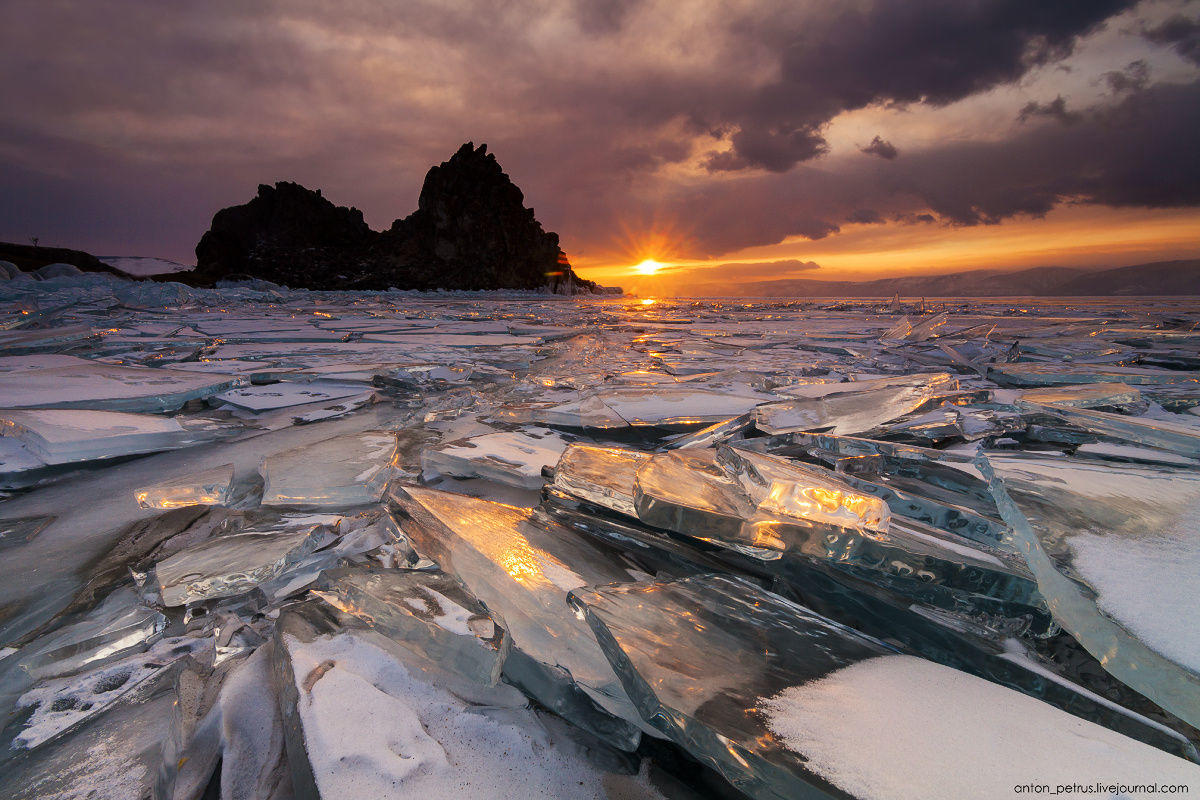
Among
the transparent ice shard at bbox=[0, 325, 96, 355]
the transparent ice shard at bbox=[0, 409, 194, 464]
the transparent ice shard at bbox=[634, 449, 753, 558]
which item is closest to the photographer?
the transparent ice shard at bbox=[634, 449, 753, 558]

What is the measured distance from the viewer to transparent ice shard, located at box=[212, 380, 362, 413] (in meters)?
2.12

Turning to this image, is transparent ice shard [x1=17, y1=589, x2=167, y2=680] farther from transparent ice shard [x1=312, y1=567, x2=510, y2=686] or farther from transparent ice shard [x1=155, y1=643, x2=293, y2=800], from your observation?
transparent ice shard [x1=312, y1=567, x2=510, y2=686]

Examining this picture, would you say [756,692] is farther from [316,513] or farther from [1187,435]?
[1187,435]

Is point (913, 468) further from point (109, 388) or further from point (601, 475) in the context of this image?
point (109, 388)

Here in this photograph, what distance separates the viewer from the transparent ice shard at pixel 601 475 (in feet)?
3.02

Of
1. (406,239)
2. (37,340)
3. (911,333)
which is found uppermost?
(406,239)

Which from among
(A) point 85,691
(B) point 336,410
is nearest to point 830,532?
(A) point 85,691

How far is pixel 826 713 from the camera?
469mm

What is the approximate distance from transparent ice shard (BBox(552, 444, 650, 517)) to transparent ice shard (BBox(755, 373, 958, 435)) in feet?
2.08

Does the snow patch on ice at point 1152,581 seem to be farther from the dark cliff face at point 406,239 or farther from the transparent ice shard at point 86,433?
the dark cliff face at point 406,239

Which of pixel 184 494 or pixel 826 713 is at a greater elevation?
pixel 826 713

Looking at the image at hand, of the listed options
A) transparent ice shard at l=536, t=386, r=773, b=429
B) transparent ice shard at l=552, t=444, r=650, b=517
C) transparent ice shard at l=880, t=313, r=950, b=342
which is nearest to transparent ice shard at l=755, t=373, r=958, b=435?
transparent ice shard at l=536, t=386, r=773, b=429

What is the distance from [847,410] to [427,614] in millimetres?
1529

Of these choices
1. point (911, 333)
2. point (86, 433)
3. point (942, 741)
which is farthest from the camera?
point (911, 333)
